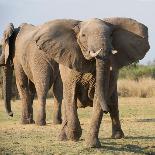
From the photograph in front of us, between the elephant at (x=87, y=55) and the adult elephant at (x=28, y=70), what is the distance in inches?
169

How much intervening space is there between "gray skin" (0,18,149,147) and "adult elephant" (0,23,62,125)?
431 cm

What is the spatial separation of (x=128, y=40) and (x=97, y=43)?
4.35ft

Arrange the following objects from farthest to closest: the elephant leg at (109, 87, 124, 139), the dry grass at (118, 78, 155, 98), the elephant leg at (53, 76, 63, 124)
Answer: the dry grass at (118, 78, 155, 98), the elephant leg at (53, 76, 63, 124), the elephant leg at (109, 87, 124, 139)

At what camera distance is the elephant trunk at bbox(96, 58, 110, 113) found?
10.5 metres

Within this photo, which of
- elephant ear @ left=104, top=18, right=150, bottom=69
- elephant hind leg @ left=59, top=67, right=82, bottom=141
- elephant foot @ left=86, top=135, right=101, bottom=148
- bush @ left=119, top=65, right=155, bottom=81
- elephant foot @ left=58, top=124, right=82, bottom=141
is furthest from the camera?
bush @ left=119, top=65, right=155, bottom=81

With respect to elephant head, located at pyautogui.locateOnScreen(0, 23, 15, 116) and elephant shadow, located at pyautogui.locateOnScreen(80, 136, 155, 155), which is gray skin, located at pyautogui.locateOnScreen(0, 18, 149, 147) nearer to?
elephant shadow, located at pyautogui.locateOnScreen(80, 136, 155, 155)

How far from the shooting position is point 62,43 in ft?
38.0

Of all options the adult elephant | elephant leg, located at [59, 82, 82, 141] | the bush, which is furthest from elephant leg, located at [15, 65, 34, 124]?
the bush

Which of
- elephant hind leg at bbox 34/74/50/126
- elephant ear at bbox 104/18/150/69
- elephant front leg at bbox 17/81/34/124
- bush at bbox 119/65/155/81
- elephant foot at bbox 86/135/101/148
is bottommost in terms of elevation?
bush at bbox 119/65/155/81

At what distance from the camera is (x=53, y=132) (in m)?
14.3

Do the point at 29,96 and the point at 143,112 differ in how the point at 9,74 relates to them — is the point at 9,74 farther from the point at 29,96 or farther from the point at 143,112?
the point at 143,112

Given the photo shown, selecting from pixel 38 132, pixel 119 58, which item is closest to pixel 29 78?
pixel 38 132

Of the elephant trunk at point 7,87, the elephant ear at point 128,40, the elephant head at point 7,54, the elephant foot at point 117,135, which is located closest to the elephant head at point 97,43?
the elephant ear at point 128,40

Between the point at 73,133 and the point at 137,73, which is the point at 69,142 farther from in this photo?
the point at 137,73
